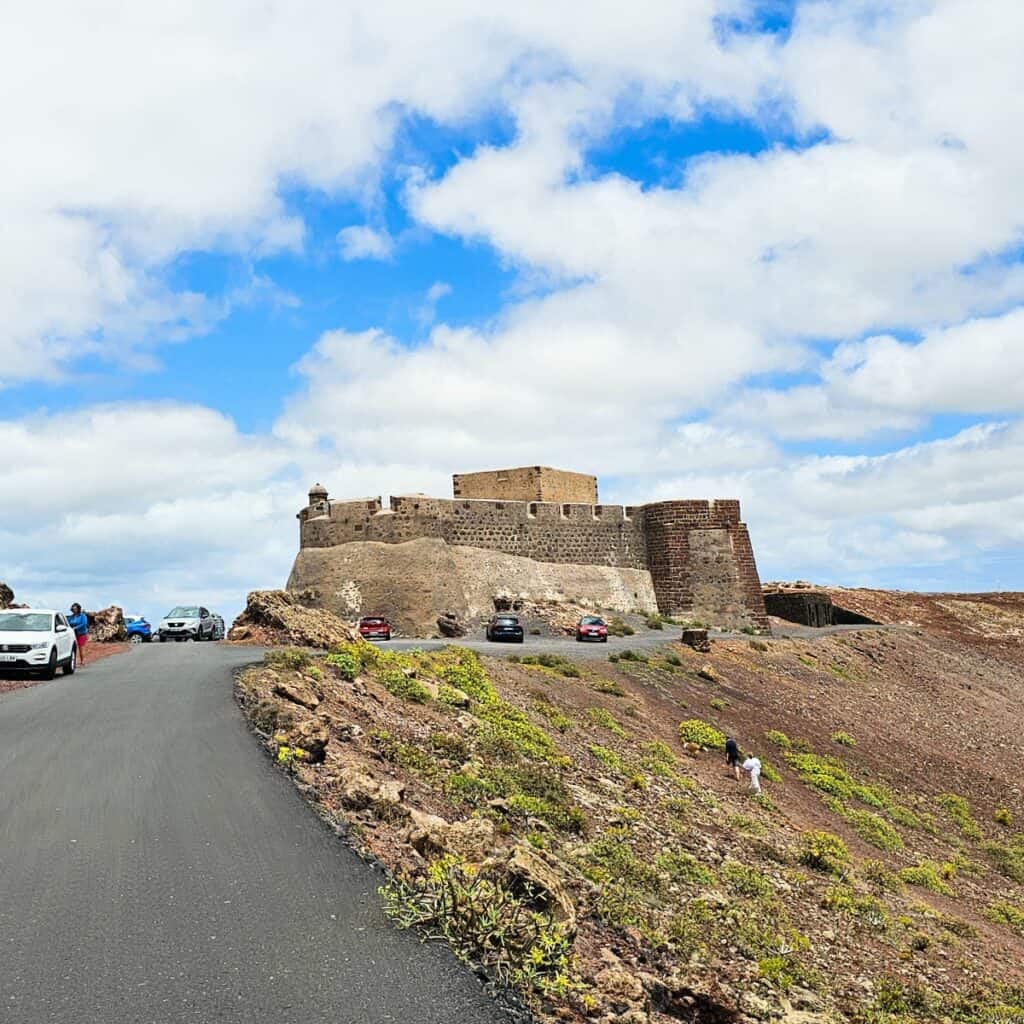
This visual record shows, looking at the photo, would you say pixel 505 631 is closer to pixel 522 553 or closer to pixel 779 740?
pixel 522 553

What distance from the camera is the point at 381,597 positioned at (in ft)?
140

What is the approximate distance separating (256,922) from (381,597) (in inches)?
1396

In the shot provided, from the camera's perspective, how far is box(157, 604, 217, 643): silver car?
38656 millimetres

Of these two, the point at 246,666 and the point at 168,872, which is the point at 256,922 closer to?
the point at 168,872

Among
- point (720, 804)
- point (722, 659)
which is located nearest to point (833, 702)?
point (722, 659)

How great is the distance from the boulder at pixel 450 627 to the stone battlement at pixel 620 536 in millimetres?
4711

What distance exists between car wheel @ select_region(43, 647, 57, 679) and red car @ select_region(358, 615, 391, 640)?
56.1 feet

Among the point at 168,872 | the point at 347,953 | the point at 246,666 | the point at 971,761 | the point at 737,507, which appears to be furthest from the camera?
the point at 737,507

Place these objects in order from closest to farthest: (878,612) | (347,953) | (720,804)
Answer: (347,953) → (720,804) → (878,612)

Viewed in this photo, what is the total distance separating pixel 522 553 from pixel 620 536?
20.3 ft

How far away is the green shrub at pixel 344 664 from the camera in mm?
17578

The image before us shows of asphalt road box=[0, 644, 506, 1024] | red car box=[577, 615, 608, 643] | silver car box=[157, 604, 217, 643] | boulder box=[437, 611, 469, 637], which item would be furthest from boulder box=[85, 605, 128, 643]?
asphalt road box=[0, 644, 506, 1024]

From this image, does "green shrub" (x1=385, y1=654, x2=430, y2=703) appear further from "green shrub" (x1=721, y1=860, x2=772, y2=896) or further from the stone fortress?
the stone fortress

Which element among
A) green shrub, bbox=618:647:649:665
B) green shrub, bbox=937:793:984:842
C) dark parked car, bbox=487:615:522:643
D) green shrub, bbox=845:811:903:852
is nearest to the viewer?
green shrub, bbox=845:811:903:852
